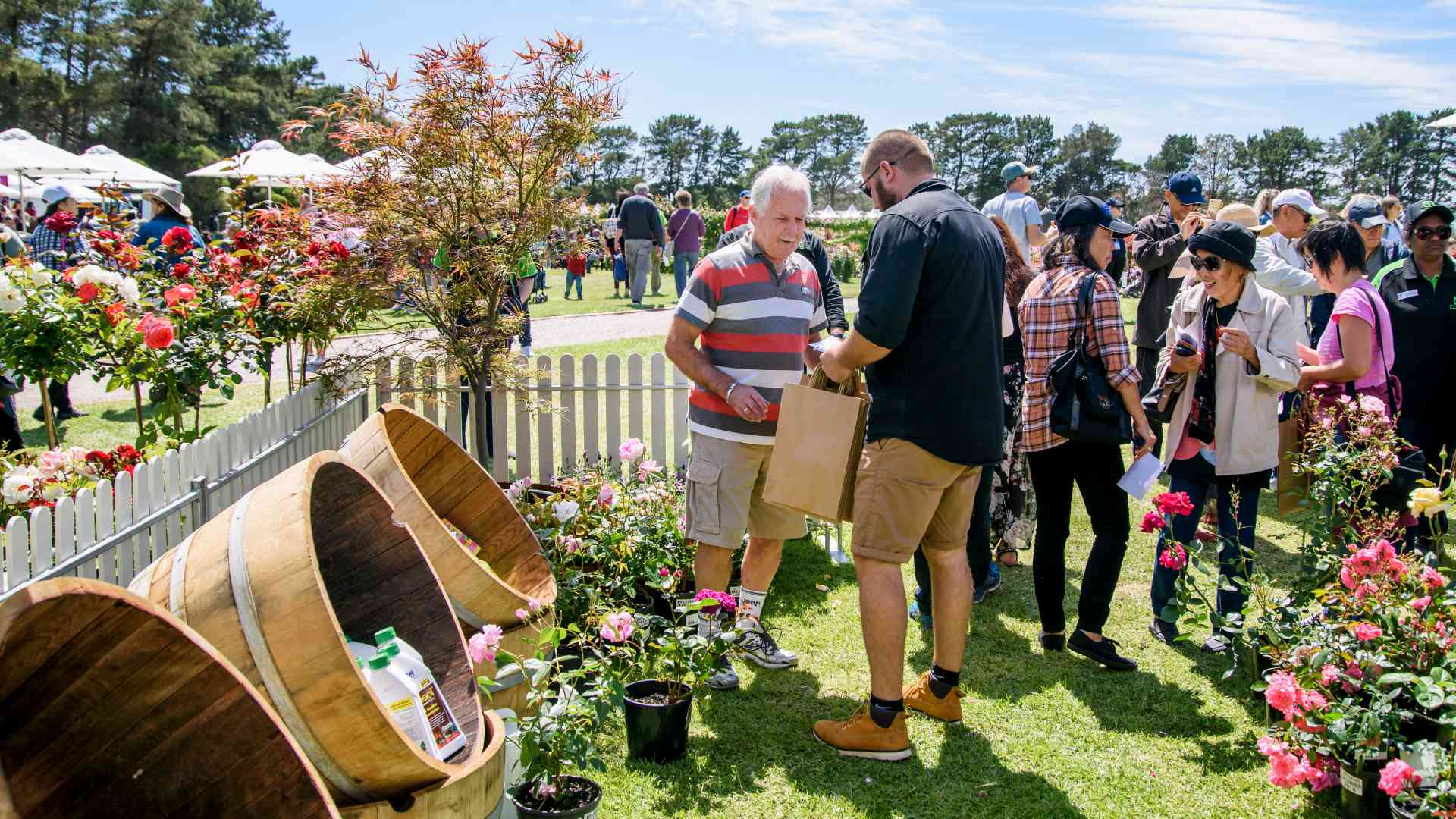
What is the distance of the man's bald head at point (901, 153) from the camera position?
346cm

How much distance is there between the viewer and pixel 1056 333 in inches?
163

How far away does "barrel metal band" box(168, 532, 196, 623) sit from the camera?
2.19 meters

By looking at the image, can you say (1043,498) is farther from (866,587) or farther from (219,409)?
(219,409)

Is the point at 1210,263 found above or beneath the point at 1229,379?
above

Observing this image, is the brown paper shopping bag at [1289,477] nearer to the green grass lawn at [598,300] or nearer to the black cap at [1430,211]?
the black cap at [1430,211]

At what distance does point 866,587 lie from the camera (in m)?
3.46

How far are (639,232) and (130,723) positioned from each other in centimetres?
1646

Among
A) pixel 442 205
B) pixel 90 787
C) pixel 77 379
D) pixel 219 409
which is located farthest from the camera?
pixel 77 379

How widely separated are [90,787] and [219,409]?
8.99m

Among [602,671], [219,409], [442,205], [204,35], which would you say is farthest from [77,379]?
[204,35]

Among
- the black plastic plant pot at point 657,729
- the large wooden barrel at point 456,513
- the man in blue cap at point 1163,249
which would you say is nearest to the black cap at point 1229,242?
the man in blue cap at point 1163,249

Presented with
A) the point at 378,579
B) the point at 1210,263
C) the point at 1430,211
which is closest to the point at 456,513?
the point at 378,579

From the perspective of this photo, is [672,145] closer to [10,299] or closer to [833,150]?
[833,150]

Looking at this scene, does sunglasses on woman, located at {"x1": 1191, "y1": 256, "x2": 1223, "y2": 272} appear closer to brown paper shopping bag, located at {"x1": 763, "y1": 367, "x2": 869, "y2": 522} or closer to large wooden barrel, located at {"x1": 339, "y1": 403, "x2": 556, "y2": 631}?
brown paper shopping bag, located at {"x1": 763, "y1": 367, "x2": 869, "y2": 522}
